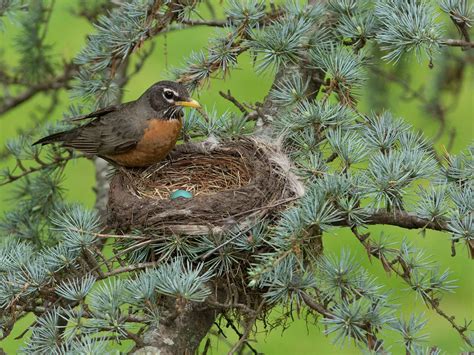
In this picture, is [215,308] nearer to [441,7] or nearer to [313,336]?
[441,7]

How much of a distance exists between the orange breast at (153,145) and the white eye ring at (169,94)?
0.13 metres

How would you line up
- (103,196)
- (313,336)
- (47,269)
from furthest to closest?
(313,336) → (103,196) → (47,269)

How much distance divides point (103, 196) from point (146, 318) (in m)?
2.18

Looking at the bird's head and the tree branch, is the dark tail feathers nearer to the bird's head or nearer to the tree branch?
the bird's head

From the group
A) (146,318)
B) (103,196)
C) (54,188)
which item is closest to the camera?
(146,318)

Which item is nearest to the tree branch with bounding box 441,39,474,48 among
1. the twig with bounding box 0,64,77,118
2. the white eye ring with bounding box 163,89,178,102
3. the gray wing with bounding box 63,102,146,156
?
the white eye ring with bounding box 163,89,178,102

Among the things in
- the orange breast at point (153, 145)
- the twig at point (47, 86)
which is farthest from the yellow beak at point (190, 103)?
the twig at point (47, 86)

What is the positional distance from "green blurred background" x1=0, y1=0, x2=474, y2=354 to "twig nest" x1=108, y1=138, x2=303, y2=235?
1.89 ft

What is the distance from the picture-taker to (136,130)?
16.1 ft

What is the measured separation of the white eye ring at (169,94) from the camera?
460cm

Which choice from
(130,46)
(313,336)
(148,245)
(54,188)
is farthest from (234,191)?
(313,336)

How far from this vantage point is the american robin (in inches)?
180

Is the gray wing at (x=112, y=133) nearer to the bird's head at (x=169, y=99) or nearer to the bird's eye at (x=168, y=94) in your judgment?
the bird's head at (x=169, y=99)

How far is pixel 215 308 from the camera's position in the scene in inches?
125
